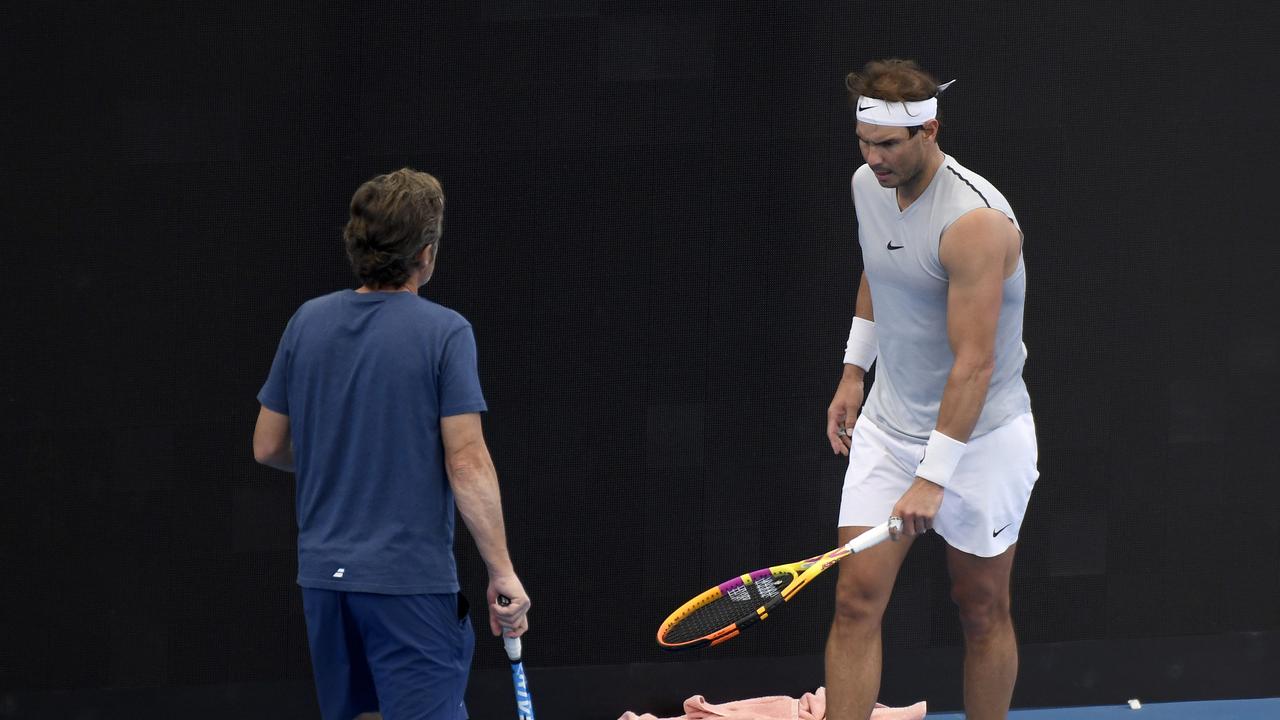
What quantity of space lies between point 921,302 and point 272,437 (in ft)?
4.17

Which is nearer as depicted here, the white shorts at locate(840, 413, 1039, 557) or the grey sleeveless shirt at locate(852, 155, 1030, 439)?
the grey sleeveless shirt at locate(852, 155, 1030, 439)

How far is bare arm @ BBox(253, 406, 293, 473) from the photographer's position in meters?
2.56

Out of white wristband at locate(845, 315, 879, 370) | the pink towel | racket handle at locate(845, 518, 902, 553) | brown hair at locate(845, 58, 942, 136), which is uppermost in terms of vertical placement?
brown hair at locate(845, 58, 942, 136)

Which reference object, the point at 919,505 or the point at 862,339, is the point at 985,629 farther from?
the point at 862,339

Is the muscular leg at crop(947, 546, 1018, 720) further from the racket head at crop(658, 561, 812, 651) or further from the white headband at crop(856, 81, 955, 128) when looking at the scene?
the white headband at crop(856, 81, 955, 128)

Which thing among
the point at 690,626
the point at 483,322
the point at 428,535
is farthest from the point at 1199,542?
the point at 428,535

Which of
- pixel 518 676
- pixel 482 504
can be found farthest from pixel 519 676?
pixel 482 504

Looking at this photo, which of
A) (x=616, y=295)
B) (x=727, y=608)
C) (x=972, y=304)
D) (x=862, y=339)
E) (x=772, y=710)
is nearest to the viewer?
(x=972, y=304)

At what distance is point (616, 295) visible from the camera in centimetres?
363

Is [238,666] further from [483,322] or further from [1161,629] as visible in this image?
[1161,629]

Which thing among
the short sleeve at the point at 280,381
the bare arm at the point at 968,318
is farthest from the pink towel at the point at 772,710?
the short sleeve at the point at 280,381

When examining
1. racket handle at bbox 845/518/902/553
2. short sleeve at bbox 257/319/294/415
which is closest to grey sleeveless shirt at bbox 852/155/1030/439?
racket handle at bbox 845/518/902/553

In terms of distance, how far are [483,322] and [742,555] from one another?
2.82 feet

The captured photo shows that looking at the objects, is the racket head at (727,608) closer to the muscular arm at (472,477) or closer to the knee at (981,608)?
the knee at (981,608)
